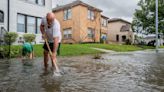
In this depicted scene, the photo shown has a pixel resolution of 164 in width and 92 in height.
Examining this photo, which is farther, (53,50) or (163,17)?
(163,17)

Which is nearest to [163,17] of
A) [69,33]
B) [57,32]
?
[69,33]

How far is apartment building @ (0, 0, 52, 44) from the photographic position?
27.8 meters

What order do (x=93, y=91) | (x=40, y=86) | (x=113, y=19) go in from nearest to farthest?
(x=93, y=91) < (x=40, y=86) < (x=113, y=19)

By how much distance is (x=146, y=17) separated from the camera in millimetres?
51844

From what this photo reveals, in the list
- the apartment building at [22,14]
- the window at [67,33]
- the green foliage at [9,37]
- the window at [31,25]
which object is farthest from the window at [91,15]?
the green foliage at [9,37]

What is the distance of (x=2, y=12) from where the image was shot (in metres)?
27.3

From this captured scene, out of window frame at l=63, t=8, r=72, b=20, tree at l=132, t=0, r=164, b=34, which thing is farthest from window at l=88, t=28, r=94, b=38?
tree at l=132, t=0, r=164, b=34

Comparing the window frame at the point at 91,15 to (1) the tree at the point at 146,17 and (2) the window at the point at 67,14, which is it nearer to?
(2) the window at the point at 67,14

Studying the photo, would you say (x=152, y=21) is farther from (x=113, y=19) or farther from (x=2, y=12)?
(x=2, y=12)

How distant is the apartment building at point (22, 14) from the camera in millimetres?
27828

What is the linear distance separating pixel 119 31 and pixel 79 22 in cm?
2550

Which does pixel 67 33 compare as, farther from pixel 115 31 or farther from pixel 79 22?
pixel 115 31

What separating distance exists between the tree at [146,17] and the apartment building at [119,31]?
12.9 metres

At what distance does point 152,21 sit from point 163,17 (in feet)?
6.40
